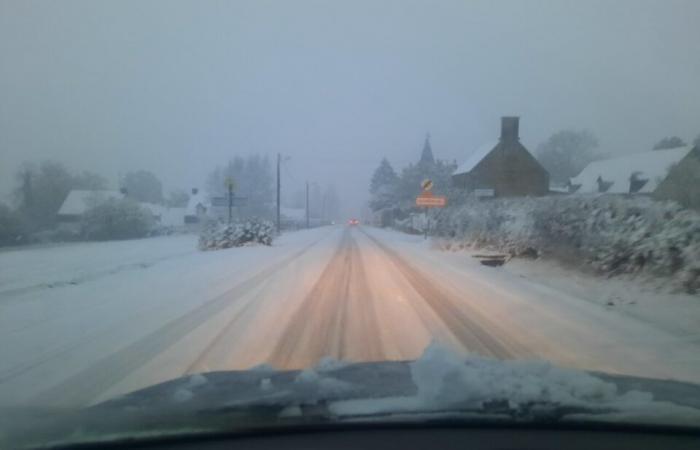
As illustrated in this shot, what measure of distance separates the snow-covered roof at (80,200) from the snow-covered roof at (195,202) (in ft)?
66.7

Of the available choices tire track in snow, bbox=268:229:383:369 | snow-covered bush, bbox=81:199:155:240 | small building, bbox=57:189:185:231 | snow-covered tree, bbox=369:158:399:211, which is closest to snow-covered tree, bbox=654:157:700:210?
tire track in snow, bbox=268:229:383:369

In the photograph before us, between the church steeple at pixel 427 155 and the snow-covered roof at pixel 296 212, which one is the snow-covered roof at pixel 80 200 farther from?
the snow-covered roof at pixel 296 212

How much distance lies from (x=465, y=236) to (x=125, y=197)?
76.9 ft

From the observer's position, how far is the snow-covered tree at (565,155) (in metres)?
30.0

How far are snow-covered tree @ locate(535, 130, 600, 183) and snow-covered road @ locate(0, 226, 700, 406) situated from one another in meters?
14.3

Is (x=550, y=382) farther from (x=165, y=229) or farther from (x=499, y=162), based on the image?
(x=165, y=229)

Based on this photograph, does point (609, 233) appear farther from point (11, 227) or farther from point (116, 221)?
point (116, 221)

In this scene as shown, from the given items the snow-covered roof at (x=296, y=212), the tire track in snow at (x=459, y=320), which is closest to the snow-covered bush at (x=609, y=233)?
the tire track in snow at (x=459, y=320)

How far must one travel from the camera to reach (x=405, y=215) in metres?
53.1

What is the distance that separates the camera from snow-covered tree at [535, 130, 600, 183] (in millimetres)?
30031

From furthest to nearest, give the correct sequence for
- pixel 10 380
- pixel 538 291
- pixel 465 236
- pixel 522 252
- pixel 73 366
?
pixel 465 236 → pixel 522 252 → pixel 538 291 → pixel 73 366 → pixel 10 380

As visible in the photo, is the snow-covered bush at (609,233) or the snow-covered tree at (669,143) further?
the snow-covered tree at (669,143)

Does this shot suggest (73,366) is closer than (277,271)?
Yes

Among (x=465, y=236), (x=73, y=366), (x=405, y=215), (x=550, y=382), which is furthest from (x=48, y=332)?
(x=405, y=215)
